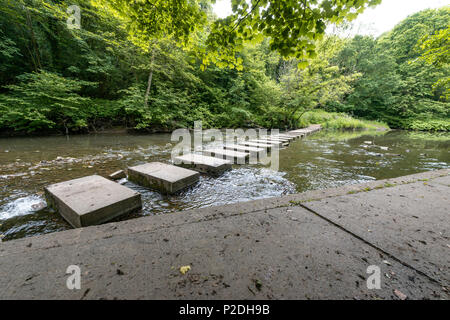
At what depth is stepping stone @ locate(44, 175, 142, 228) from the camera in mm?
1536

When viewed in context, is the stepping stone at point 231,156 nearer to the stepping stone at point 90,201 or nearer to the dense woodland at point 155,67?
the dense woodland at point 155,67

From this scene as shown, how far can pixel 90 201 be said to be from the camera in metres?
1.67

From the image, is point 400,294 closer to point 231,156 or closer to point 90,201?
point 90,201

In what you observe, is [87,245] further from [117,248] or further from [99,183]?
[99,183]

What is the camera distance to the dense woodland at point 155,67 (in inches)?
98.0

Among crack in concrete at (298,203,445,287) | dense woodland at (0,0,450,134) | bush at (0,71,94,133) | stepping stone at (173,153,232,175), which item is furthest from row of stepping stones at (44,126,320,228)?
bush at (0,71,94,133)

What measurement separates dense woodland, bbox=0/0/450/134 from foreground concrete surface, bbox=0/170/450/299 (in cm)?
191

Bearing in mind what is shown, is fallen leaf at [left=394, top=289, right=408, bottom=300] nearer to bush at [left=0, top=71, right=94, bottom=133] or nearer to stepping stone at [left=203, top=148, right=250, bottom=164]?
stepping stone at [left=203, top=148, right=250, bottom=164]

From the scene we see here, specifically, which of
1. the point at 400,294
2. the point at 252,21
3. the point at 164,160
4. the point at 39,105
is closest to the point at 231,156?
the point at 164,160

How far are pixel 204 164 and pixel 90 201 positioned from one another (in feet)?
6.18

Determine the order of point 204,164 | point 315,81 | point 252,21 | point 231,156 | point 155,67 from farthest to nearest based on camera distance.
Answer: point 315,81 < point 155,67 < point 231,156 < point 204,164 < point 252,21

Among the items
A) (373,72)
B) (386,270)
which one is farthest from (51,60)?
(373,72)

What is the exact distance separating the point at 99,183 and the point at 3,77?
11.6 meters

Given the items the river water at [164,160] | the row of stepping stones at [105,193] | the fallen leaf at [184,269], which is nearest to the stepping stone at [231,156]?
the river water at [164,160]
